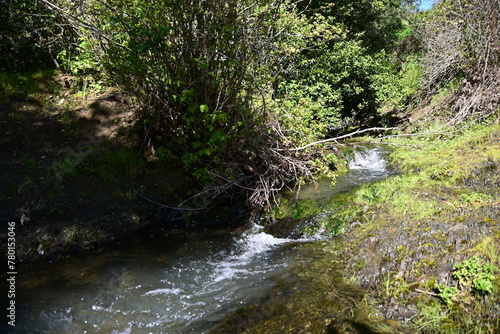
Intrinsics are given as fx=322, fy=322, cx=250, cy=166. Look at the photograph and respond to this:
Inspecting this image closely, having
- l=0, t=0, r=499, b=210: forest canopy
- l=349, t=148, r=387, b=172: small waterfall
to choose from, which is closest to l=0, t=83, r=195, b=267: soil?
l=0, t=0, r=499, b=210: forest canopy

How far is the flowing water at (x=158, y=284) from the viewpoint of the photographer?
3486 mm

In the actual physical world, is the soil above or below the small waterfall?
above

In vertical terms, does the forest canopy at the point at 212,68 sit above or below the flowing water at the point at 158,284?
above

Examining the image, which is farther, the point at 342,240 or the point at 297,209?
the point at 297,209

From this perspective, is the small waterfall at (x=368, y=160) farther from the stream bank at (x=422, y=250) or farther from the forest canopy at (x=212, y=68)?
the stream bank at (x=422, y=250)

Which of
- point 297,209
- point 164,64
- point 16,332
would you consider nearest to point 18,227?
point 16,332

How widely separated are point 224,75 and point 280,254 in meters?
3.20

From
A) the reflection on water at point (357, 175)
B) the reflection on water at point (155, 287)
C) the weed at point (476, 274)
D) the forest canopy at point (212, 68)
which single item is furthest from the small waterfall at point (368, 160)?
the weed at point (476, 274)

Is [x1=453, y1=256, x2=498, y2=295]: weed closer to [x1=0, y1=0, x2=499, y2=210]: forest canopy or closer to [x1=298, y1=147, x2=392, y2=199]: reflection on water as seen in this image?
[x1=298, y1=147, x2=392, y2=199]: reflection on water

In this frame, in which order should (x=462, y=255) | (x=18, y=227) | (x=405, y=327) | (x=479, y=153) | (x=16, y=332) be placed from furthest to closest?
(x=479, y=153) < (x=18, y=227) < (x=16, y=332) < (x=462, y=255) < (x=405, y=327)

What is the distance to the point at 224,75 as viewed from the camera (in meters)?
5.71

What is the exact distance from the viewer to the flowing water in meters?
3.49

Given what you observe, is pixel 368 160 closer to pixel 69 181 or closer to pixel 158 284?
A: pixel 158 284

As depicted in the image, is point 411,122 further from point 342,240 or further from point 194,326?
point 194,326
